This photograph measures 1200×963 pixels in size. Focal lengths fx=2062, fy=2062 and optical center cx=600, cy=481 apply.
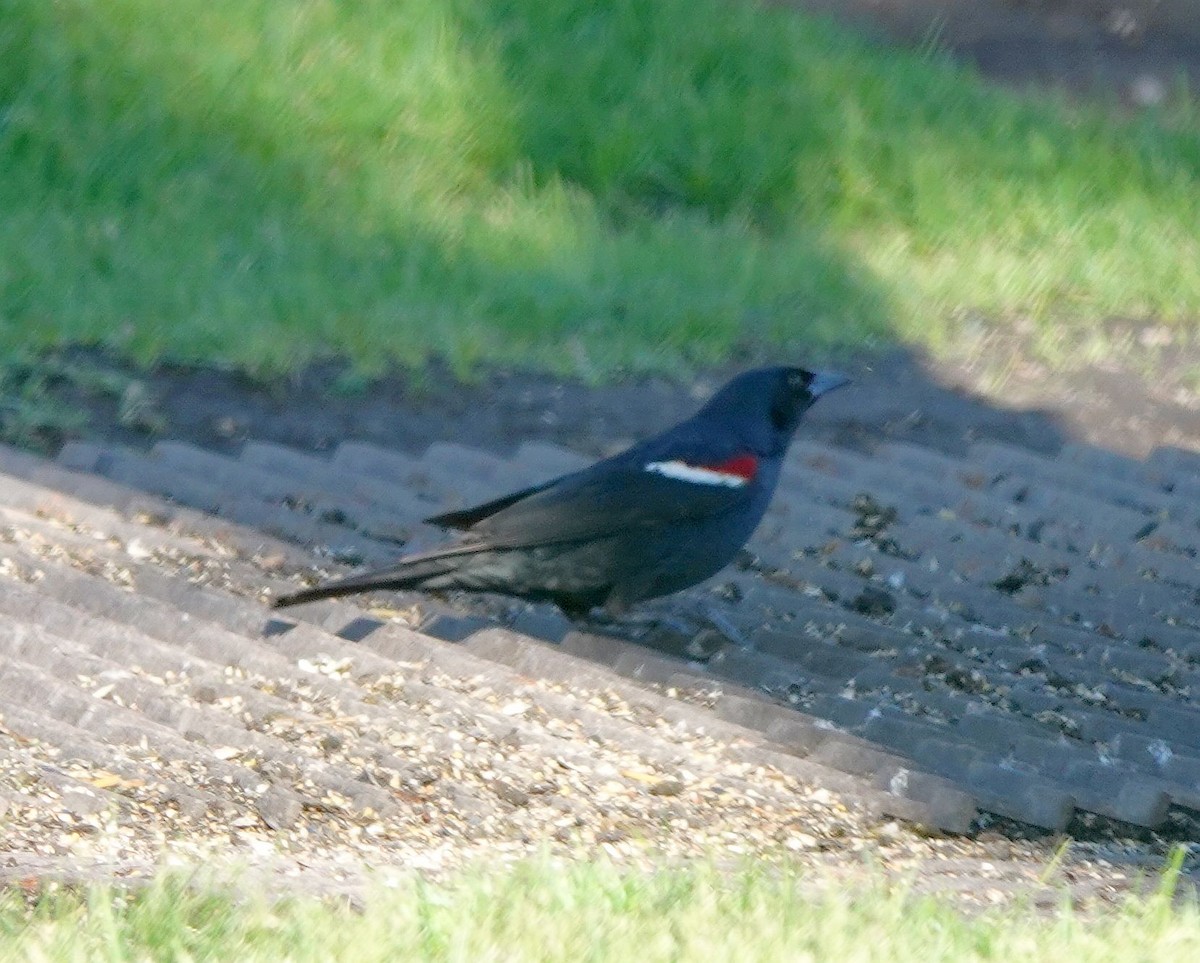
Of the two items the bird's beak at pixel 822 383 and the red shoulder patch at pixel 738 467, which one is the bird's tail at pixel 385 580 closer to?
the red shoulder patch at pixel 738 467

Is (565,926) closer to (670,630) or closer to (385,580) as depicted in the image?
(385,580)

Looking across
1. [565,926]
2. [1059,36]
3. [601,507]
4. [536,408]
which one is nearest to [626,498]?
[601,507]

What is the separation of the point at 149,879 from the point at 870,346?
23.7ft

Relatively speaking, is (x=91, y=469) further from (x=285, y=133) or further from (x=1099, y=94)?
(x=1099, y=94)

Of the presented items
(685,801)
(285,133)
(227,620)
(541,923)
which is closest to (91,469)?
(227,620)

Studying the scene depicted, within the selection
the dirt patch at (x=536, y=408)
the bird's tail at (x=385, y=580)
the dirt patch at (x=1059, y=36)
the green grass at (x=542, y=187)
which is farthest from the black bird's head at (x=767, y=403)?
the dirt patch at (x=1059, y=36)

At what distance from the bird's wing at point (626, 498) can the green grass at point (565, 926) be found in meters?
1.70

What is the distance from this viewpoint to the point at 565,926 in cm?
321

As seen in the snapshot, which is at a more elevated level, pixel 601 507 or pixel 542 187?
pixel 601 507

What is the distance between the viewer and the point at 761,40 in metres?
14.0

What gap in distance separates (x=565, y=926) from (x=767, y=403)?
8.85ft

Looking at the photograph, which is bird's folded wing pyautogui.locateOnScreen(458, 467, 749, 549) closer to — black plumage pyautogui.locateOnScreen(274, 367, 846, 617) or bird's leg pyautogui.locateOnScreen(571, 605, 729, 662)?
black plumage pyautogui.locateOnScreen(274, 367, 846, 617)

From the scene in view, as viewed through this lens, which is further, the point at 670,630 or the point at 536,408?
the point at 536,408

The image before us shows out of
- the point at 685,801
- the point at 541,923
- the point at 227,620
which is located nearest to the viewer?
the point at 541,923
